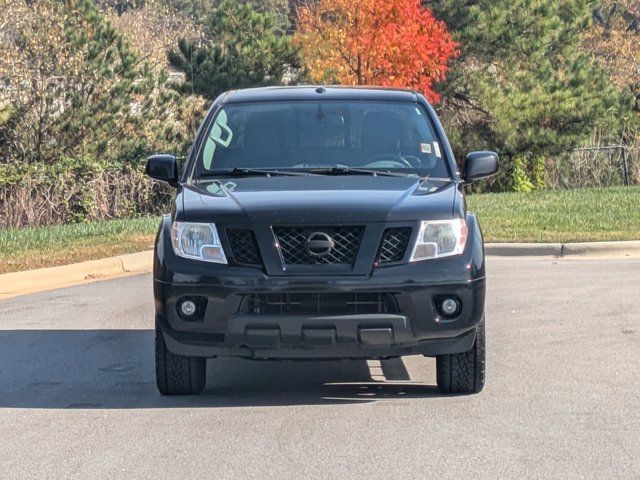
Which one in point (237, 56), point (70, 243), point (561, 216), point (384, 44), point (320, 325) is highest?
point (320, 325)

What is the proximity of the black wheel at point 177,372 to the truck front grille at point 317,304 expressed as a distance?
0.71 m

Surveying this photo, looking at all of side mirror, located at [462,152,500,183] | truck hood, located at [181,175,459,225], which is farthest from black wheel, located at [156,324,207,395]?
side mirror, located at [462,152,500,183]

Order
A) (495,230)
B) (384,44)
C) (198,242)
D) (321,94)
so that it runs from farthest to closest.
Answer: (384,44) < (495,230) < (321,94) < (198,242)

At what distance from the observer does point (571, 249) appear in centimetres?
1503

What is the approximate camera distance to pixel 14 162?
23.0 metres

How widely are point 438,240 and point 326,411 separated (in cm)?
115

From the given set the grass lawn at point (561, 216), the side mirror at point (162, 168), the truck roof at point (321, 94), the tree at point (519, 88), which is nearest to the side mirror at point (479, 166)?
the truck roof at point (321, 94)

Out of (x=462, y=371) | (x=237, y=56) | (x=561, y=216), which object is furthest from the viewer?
(x=237, y=56)

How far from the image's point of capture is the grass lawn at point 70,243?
45.8 ft

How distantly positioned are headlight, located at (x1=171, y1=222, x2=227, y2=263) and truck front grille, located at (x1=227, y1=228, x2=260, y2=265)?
0.24 ft

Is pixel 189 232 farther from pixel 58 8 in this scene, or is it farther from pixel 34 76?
pixel 58 8

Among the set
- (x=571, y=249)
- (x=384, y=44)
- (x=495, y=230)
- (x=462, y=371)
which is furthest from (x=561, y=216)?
(x=462, y=371)

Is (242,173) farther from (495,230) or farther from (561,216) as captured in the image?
(561,216)

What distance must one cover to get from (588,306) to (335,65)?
1718cm
